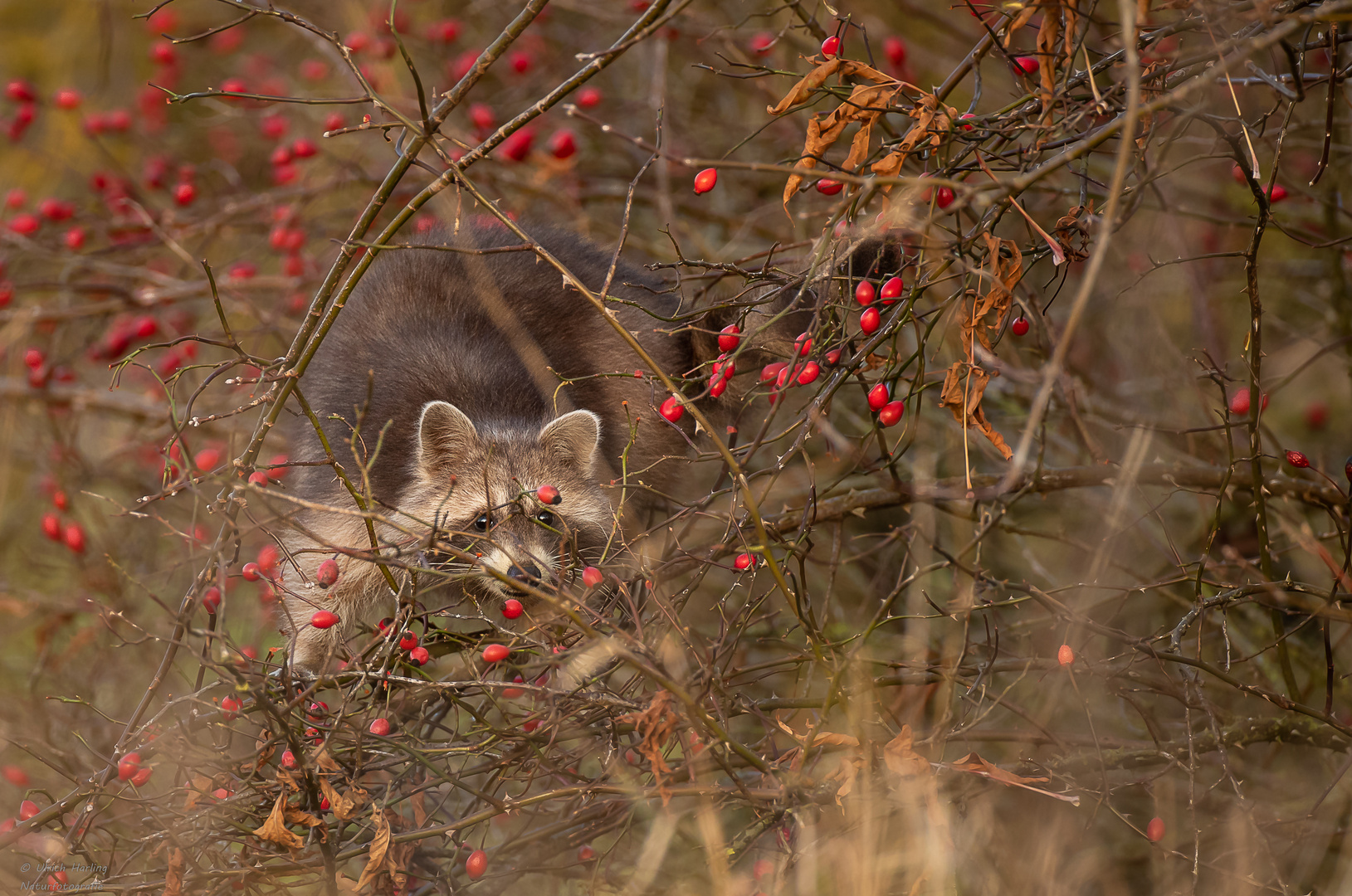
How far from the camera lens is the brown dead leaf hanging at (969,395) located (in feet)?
9.12

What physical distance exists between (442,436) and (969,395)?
223cm

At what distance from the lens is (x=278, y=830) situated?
9.20 feet

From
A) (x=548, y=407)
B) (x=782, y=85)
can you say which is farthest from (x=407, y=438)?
(x=782, y=85)

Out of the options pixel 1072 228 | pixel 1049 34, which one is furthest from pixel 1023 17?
pixel 1072 228

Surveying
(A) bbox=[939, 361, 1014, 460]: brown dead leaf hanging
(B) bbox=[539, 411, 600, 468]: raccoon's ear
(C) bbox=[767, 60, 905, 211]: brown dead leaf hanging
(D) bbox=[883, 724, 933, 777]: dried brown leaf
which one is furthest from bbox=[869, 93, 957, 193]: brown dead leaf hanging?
(B) bbox=[539, 411, 600, 468]: raccoon's ear

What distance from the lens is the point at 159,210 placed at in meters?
6.19

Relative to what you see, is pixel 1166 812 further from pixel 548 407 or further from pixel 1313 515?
pixel 548 407

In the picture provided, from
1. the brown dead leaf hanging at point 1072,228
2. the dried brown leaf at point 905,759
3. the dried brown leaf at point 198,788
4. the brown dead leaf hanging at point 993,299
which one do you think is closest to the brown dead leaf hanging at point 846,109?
the brown dead leaf hanging at point 993,299

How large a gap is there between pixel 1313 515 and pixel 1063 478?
1479 mm

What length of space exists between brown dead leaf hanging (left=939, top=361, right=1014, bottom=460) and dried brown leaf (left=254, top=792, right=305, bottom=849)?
82.8 inches

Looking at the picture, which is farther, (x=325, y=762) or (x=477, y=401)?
(x=477, y=401)

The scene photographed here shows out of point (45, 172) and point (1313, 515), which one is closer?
point (1313, 515)

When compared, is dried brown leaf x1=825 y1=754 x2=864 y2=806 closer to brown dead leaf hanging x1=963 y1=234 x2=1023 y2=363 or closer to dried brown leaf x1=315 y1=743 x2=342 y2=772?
brown dead leaf hanging x1=963 y1=234 x2=1023 y2=363

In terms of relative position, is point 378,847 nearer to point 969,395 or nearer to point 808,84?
point 969,395
